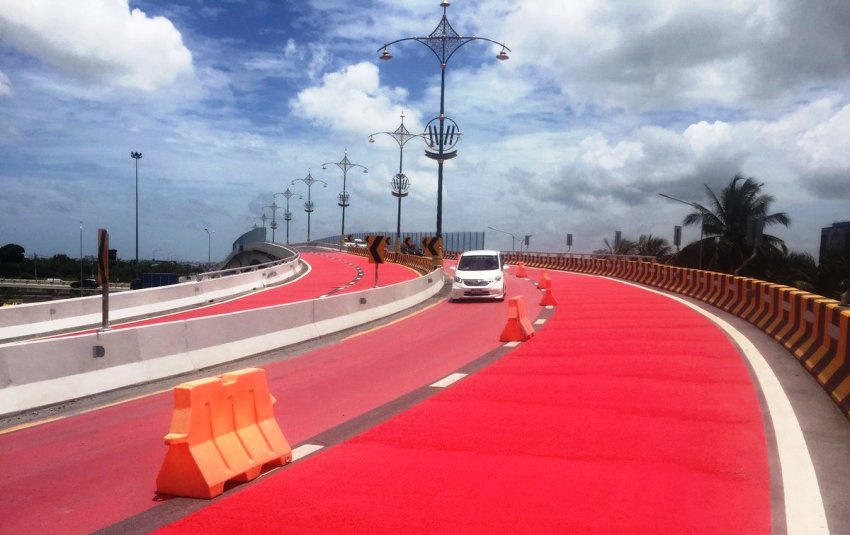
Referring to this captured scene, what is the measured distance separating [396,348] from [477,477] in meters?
8.49

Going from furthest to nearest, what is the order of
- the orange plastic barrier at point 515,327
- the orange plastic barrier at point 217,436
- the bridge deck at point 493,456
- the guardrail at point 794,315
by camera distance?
1. the orange plastic barrier at point 515,327
2. the guardrail at point 794,315
3. the orange plastic barrier at point 217,436
4. the bridge deck at point 493,456

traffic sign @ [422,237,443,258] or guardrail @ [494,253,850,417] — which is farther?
traffic sign @ [422,237,443,258]

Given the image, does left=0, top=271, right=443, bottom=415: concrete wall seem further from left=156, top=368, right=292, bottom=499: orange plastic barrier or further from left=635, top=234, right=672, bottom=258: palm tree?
left=635, top=234, right=672, bottom=258: palm tree

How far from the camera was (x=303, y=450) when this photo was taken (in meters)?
6.90

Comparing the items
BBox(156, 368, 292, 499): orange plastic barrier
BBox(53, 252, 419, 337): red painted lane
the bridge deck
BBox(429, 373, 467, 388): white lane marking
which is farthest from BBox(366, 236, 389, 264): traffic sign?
BBox(156, 368, 292, 499): orange plastic barrier

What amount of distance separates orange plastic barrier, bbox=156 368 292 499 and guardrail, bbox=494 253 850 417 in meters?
5.89

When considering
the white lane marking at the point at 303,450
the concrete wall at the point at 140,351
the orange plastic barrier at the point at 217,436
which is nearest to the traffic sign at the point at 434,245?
the concrete wall at the point at 140,351

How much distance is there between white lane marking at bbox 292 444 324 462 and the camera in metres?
6.69

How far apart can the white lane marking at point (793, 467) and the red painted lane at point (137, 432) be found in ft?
13.8

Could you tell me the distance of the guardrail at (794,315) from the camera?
9.12m

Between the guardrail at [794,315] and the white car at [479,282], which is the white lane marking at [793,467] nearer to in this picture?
the guardrail at [794,315]

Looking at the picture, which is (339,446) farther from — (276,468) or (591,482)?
(591,482)

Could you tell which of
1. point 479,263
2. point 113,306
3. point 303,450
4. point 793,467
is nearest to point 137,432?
point 303,450

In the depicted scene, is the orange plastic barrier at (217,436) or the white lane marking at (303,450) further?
the white lane marking at (303,450)
